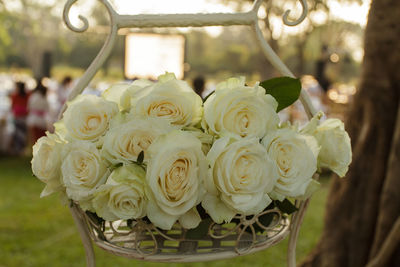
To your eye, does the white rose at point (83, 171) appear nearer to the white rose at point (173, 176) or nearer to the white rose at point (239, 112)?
the white rose at point (173, 176)

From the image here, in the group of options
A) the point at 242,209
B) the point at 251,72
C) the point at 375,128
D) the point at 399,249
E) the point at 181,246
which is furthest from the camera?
the point at 251,72

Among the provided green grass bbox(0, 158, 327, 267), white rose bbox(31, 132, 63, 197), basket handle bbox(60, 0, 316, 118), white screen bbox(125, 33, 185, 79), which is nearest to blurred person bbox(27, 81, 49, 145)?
green grass bbox(0, 158, 327, 267)

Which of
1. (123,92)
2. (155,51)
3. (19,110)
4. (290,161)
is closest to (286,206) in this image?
(290,161)

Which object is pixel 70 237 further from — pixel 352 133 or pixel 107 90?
pixel 107 90

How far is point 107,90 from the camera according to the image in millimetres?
1179

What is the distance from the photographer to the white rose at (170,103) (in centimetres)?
108

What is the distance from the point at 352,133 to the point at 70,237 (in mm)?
2442

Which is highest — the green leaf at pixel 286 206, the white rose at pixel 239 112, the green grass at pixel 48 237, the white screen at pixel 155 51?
the white rose at pixel 239 112

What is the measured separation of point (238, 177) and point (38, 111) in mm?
6992

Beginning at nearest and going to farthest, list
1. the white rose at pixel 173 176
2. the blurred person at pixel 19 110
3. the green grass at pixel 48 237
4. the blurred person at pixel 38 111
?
the white rose at pixel 173 176
the green grass at pixel 48 237
the blurred person at pixel 38 111
the blurred person at pixel 19 110

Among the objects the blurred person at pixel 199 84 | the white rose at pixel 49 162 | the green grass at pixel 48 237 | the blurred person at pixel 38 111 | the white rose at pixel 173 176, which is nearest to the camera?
the white rose at pixel 173 176

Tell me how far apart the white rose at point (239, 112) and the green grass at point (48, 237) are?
2.51m

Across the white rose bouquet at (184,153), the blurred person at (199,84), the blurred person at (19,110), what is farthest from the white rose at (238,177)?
the blurred person at (19,110)

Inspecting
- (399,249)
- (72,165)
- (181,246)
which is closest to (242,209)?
(181,246)
